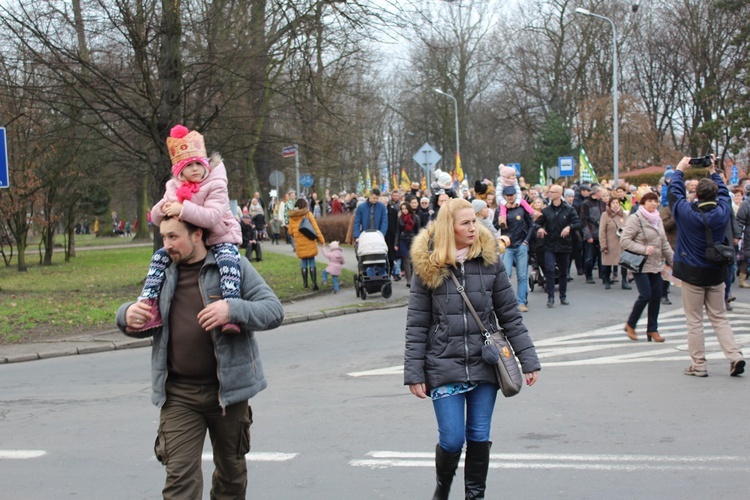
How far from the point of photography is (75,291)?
1934 cm

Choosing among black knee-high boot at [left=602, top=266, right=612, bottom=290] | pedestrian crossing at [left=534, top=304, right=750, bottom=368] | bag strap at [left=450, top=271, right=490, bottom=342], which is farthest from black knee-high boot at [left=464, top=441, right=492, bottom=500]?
black knee-high boot at [left=602, top=266, right=612, bottom=290]

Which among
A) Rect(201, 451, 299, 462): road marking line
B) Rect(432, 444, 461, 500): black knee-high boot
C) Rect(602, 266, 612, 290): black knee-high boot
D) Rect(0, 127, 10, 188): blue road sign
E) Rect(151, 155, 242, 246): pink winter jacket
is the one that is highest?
Rect(0, 127, 10, 188): blue road sign

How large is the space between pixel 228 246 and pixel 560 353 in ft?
22.0

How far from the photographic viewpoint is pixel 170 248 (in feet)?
13.7

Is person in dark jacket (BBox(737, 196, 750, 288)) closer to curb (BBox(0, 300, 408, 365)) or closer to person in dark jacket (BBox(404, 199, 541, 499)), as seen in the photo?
curb (BBox(0, 300, 408, 365))

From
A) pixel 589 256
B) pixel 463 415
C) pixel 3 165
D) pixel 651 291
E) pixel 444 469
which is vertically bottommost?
pixel 444 469

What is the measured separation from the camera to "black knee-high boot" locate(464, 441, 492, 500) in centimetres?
477

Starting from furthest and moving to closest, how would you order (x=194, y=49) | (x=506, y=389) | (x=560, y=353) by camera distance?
(x=194, y=49) < (x=560, y=353) < (x=506, y=389)

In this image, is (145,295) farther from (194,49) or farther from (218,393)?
(194,49)

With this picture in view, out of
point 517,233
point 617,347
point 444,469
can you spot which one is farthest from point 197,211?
point 517,233

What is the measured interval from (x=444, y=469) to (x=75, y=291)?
632 inches

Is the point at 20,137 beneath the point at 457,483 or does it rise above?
above

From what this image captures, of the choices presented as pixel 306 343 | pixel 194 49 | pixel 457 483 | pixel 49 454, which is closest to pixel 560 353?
pixel 306 343

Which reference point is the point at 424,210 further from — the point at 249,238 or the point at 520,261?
the point at 249,238
